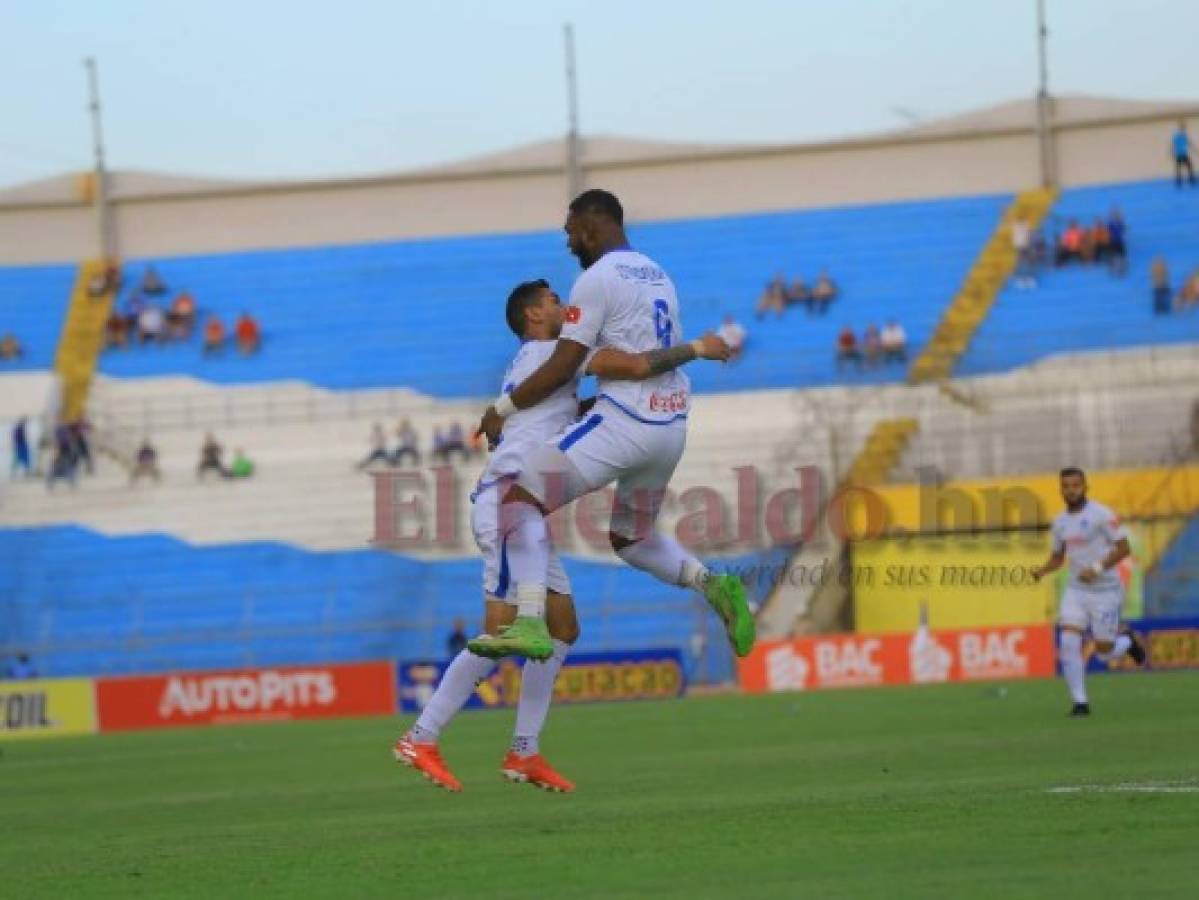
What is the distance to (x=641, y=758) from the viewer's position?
17.3 metres

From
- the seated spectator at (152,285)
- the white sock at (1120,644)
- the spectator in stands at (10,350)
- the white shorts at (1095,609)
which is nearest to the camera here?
the white shorts at (1095,609)

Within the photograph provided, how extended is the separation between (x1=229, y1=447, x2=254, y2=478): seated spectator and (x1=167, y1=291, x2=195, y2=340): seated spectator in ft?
19.1

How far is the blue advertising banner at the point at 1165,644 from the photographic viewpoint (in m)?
34.7

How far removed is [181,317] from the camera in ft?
171

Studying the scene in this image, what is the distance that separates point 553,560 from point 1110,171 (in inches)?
1662

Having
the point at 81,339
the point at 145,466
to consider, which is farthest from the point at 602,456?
the point at 81,339

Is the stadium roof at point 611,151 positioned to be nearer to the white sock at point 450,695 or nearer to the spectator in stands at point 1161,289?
the spectator in stands at point 1161,289

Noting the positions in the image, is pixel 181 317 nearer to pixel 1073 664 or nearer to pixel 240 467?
pixel 240 467

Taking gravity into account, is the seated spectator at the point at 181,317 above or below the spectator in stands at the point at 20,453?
above

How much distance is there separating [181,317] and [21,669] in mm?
14000

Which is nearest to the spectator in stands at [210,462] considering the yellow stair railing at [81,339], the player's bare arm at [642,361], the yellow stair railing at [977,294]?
the yellow stair railing at [81,339]

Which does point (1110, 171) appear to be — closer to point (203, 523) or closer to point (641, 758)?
point (203, 523)

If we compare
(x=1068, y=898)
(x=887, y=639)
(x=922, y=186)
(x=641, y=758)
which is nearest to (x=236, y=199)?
(x=922, y=186)

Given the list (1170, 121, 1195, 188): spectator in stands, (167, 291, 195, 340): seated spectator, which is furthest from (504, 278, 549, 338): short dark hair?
(1170, 121, 1195, 188): spectator in stands
